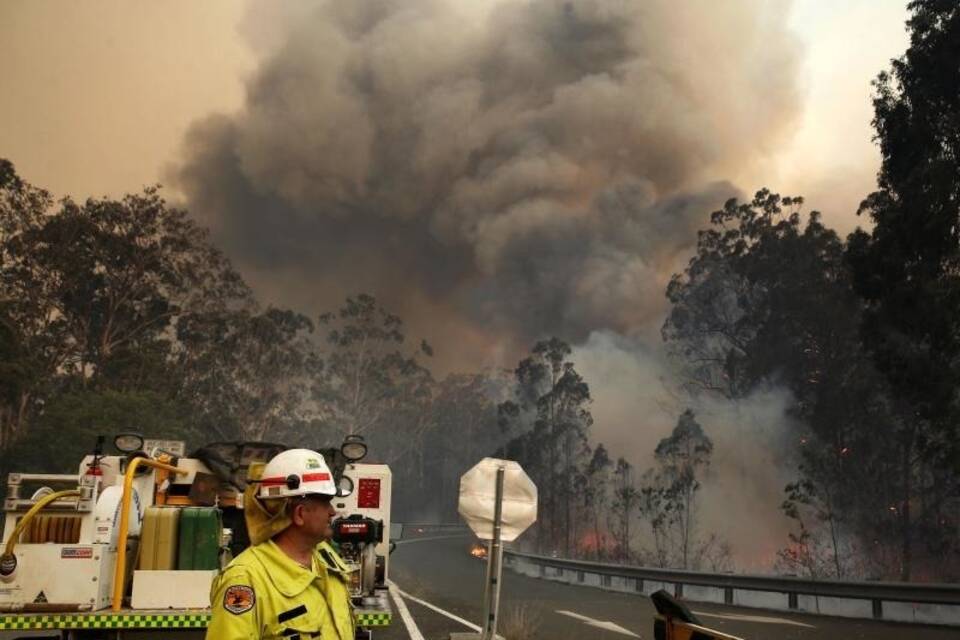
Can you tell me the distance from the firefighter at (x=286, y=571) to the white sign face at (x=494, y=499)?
4.79 metres

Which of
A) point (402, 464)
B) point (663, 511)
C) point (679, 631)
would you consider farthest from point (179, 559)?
point (402, 464)

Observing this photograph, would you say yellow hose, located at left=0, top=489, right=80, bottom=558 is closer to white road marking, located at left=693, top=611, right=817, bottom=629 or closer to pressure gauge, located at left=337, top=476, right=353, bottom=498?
pressure gauge, located at left=337, top=476, right=353, bottom=498

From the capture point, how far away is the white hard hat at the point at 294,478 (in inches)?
108

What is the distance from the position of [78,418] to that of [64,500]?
108 ft

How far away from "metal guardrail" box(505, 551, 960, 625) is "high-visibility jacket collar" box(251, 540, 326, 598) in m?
13.5

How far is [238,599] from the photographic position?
2.46 meters

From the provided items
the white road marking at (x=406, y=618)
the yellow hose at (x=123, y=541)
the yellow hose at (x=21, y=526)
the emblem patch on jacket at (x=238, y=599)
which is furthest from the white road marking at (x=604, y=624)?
the emblem patch on jacket at (x=238, y=599)

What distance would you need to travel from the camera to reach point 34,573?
6.04 meters

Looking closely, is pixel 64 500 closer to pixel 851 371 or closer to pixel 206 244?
pixel 851 371

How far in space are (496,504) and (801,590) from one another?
34.6 feet

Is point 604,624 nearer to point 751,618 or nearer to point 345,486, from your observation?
point 751,618

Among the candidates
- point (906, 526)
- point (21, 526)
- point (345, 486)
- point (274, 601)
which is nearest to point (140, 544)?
point (21, 526)

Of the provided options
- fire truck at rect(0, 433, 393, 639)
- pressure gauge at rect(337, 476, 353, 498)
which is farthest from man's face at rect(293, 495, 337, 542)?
pressure gauge at rect(337, 476, 353, 498)

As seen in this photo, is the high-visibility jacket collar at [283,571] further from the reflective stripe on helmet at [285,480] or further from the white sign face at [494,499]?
the white sign face at [494,499]
